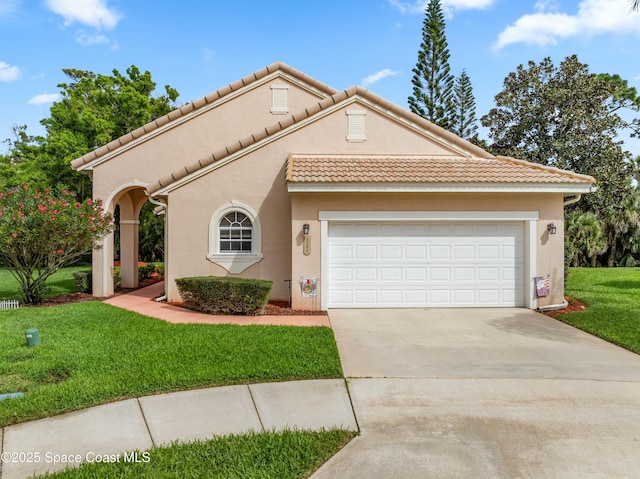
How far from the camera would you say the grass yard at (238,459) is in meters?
3.39

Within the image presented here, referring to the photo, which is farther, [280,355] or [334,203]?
[334,203]

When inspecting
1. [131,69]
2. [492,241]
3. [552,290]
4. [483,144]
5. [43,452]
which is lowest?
[43,452]

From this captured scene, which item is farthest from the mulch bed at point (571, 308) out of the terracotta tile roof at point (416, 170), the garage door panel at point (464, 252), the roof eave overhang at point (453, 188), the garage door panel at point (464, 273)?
the terracotta tile roof at point (416, 170)

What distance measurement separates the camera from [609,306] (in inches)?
408

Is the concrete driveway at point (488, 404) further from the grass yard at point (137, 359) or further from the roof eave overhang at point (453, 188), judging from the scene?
the roof eave overhang at point (453, 188)

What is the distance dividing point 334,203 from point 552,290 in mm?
6316

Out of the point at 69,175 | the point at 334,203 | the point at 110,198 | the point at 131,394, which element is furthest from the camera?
the point at 69,175

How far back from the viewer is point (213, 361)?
5.86m

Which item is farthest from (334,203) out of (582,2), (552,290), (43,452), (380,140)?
(582,2)

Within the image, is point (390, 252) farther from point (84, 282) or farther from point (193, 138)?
point (84, 282)

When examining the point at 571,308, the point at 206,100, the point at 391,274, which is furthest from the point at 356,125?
the point at 571,308

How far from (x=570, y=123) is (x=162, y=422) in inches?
822

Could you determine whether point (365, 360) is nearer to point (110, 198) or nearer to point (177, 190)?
point (177, 190)

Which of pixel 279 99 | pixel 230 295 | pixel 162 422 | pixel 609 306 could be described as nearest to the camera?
pixel 162 422
